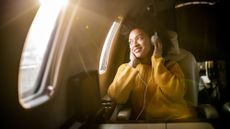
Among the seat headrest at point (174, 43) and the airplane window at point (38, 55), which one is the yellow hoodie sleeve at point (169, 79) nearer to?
the seat headrest at point (174, 43)

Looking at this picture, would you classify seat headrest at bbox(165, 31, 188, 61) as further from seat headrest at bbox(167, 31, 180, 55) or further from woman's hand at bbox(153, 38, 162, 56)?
woman's hand at bbox(153, 38, 162, 56)

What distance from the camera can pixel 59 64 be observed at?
2035mm

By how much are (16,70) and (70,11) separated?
0.80 meters

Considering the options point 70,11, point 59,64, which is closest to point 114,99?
point 59,64

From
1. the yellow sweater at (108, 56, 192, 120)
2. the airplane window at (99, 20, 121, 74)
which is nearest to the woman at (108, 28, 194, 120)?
the yellow sweater at (108, 56, 192, 120)

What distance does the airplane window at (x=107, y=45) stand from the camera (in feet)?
9.50

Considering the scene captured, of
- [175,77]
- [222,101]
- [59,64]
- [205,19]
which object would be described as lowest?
[222,101]

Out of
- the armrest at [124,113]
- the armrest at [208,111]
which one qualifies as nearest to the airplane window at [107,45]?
the armrest at [124,113]

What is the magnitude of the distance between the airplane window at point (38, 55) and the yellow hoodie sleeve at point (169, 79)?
33.4 inches

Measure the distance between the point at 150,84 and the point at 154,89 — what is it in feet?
0.18

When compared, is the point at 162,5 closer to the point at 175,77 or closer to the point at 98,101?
the point at 175,77

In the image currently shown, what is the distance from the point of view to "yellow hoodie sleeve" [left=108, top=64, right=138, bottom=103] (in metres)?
2.50

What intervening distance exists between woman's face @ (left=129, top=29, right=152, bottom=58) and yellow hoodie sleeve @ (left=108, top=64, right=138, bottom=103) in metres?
0.15

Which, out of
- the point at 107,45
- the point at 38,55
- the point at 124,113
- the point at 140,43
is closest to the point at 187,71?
the point at 140,43
